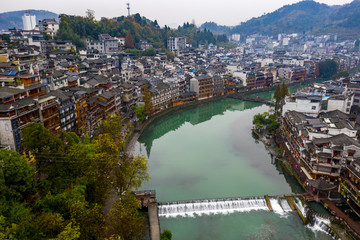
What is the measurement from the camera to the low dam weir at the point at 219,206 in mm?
19219

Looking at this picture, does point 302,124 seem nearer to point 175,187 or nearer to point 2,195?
point 175,187

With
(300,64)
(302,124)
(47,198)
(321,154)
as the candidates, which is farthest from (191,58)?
(47,198)

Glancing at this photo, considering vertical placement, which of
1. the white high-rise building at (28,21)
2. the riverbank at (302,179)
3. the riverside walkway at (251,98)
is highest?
the white high-rise building at (28,21)

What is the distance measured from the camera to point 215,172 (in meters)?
25.2

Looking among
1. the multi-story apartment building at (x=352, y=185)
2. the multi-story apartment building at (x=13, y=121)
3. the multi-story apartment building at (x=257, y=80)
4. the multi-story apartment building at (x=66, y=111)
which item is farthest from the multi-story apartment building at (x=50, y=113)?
the multi-story apartment building at (x=257, y=80)

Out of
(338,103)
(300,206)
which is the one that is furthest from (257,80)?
(300,206)

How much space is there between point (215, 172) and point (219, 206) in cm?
570

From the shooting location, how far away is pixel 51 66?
3694 centimetres

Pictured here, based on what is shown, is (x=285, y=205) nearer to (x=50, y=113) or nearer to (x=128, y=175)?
(x=128, y=175)

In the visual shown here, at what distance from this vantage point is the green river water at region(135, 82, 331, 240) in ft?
58.0

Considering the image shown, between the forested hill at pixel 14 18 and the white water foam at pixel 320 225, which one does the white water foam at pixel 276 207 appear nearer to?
the white water foam at pixel 320 225

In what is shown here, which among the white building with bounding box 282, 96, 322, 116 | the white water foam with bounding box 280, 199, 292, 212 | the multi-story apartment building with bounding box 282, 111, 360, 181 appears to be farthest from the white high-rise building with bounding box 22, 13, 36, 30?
the white water foam with bounding box 280, 199, 292, 212

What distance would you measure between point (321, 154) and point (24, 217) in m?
18.8

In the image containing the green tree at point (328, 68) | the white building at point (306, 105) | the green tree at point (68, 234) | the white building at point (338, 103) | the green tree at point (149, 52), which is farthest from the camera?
the green tree at point (328, 68)
